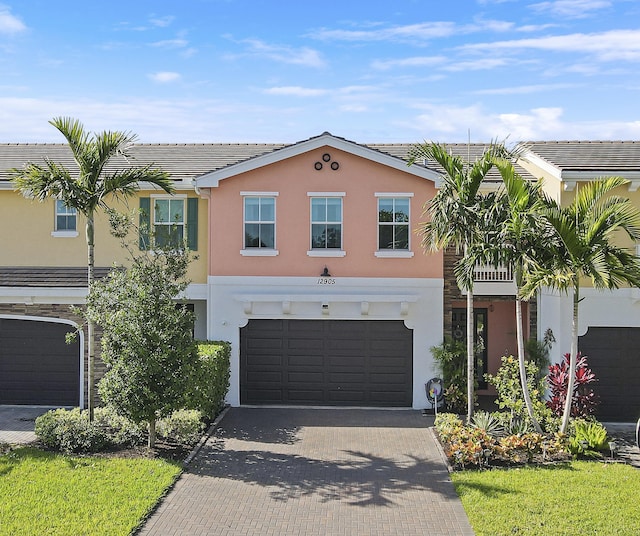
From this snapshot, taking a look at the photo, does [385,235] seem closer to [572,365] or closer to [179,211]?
→ [179,211]

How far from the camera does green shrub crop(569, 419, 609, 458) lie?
40.2ft

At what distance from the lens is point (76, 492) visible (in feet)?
33.9

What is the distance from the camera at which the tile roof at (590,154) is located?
15602mm

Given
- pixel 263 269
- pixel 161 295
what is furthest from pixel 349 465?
pixel 263 269

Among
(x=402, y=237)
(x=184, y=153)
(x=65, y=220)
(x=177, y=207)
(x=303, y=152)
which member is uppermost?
(x=184, y=153)

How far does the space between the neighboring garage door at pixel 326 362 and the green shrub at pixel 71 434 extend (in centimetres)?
478

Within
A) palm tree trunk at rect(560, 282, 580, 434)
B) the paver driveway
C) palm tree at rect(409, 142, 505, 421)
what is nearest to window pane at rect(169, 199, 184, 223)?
the paver driveway

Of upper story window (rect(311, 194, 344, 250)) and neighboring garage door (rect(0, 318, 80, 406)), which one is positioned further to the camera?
neighboring garage door (rect(0, 318, 80, 406))

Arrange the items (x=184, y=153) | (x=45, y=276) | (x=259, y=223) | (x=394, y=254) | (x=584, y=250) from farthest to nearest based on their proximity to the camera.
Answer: (x=184, y=153), (x=45, y=276), (x=259, y=223), (x=394, y=254), (x=584, y=250)

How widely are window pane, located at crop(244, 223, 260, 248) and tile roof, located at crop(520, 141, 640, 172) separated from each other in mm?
6843

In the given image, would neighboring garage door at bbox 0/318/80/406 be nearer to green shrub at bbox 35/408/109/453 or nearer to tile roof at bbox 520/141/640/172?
green shrub at bbox 35/408/109/453

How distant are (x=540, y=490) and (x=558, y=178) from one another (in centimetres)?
764

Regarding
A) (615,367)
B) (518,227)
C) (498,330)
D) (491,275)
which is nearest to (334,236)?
(491,275)

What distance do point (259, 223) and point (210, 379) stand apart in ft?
14.7
